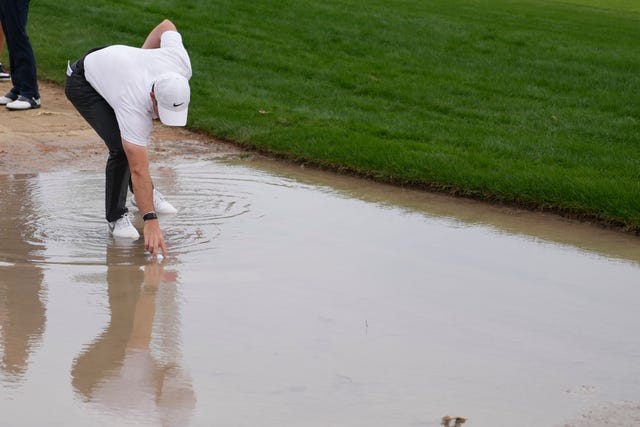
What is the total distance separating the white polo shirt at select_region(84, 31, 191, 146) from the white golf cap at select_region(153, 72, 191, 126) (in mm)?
263

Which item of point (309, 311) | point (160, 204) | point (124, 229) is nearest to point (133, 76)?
point (124, 229)

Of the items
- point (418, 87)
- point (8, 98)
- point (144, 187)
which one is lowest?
point (8, 98)

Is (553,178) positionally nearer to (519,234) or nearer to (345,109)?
(519,234)

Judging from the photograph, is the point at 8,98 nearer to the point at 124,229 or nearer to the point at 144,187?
the point at 124,229

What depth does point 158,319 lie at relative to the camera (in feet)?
17.1

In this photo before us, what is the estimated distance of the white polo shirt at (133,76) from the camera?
5965mm

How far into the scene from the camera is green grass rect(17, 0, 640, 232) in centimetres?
823

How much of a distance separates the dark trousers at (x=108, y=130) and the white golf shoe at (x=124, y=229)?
3 centimetres

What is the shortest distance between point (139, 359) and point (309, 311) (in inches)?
37.7

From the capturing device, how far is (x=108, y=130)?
6531mm

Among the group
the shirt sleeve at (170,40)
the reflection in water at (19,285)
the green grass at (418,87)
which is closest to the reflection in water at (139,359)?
the reflection in water at (19,285)

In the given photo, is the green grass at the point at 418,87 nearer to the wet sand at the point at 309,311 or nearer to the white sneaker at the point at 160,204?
the wet sand at the point at 309,311

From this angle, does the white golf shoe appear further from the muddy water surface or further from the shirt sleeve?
the shirt sleeve

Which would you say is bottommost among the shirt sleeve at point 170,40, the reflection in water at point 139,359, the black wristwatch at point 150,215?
the reflection in water at point 139,359
